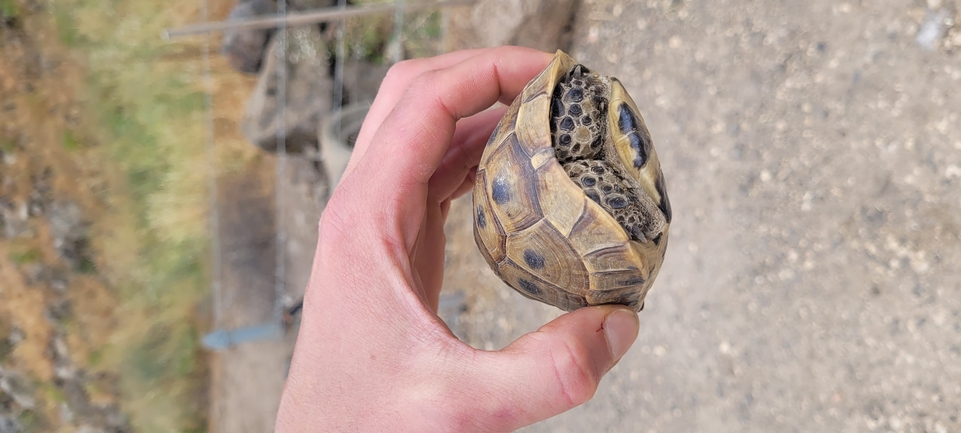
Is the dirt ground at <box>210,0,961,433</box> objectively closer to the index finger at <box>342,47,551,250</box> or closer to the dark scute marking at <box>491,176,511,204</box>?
the index finger at <box>342,47,551,250</box>

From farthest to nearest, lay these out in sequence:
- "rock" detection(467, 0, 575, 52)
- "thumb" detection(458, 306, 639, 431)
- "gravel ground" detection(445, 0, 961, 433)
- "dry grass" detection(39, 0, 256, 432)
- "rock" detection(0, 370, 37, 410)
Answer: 1. "rock" detection(0, 370, 37, 410)
2. "dry grass" detection(39, 0, 256, 432)
3. "rock" detection(467, 0, 575, 52)
4. "gravel ground" detection(445, 0, 961, 433)
5. "thumb" detection(458, 306, 639, 431)

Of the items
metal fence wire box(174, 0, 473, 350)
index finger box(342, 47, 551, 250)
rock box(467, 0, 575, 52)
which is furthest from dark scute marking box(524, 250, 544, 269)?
metal fence wire box(174, 0, 473, 350)

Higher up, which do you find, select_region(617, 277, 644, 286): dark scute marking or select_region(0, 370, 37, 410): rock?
select_region(617, 277, 644, 286): dark scute marking

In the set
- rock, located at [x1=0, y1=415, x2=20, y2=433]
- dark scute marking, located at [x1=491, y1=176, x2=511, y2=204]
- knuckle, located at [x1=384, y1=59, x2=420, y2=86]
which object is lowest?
rock, located at [x1=0, y1=415, x2=20, y2=433]

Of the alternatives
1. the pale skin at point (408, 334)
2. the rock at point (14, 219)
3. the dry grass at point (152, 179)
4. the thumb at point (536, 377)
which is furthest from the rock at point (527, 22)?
the rock at point (14, 219)

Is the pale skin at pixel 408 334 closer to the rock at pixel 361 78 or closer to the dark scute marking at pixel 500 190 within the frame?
the dark scute marking at pixel 500 190

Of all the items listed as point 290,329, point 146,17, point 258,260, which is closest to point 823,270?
point 290,329

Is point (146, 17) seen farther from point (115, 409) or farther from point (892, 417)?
point (892, 417)

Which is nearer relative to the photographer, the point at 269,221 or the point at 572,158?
the point at 572,158
